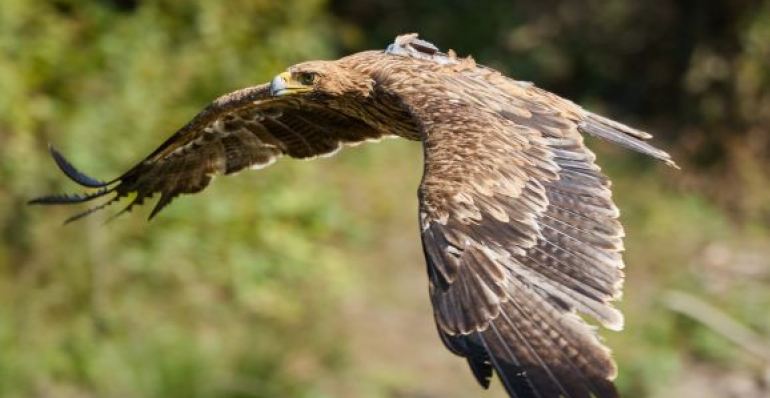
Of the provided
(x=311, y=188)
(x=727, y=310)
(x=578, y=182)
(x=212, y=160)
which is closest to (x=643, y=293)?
(x=727, y=310)

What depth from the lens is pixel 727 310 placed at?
12.4 meters

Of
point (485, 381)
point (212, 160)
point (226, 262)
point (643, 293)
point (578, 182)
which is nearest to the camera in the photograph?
point (485, 381)

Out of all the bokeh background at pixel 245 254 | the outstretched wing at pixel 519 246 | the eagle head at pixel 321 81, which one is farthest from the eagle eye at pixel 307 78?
the bokeh background at pixel 245 254

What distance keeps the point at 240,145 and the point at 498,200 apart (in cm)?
212

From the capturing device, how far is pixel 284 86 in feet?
24.3

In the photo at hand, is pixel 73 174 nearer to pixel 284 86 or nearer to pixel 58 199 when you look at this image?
pixel 58 199

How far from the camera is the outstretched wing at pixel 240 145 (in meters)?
7.84

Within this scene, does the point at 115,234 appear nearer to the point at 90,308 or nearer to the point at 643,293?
the point at 90,308

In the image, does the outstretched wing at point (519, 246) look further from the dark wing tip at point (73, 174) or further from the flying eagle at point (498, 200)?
the dark wing tip at point (73, 174)

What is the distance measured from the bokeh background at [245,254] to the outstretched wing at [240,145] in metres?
2.98

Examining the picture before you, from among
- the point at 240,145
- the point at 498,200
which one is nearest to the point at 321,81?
the point at 240,145

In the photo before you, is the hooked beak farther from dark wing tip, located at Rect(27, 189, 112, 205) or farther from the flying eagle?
dark wing tip, located at Rect(27, 189, 112, 205)

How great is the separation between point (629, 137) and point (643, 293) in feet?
18.4

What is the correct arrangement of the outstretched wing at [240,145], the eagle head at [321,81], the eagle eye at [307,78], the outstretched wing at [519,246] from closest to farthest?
1. the outstretched wing at [519,246]
2. the eagle head at [321,81]
3. the eagle eye at [307,78]
4. the outstretched wing at [240,145]
